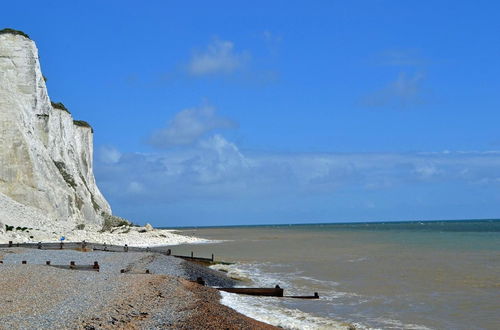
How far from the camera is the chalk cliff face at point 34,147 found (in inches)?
2234

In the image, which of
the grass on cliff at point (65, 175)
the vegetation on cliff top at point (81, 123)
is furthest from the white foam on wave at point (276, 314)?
the vegetation on cliff top at point (81, 123)

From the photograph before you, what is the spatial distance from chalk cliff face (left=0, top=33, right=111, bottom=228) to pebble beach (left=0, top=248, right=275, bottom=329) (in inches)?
1223

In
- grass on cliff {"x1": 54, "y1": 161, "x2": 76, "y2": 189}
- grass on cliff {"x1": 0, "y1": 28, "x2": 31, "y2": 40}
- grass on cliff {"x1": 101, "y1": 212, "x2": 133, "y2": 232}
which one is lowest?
grass on cliff {"x1": 101, "y1": 212, "x2": 133, "y2": 232}

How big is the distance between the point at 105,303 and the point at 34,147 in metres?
50.0

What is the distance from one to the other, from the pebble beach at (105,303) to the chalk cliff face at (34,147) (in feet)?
102

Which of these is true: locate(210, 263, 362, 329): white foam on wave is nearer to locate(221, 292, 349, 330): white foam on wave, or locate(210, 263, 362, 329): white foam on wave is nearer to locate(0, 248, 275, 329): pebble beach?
locate(221, 292, 349, 330): white foam on wave

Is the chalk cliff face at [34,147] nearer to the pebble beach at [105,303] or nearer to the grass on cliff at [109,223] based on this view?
the grass on cliff at [109,223]

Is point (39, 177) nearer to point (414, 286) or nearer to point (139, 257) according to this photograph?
point (139, 257)

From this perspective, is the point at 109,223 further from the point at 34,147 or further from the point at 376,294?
the point at 376,294

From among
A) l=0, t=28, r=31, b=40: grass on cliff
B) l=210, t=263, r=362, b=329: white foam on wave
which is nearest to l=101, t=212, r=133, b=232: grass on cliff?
l=0, t=28, r=31, b=40: grass on cliff

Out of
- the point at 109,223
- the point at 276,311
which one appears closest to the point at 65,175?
the point at 109,223

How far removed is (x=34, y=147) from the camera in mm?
59750

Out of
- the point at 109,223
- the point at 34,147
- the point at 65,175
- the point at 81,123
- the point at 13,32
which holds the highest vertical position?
the point at 13,32

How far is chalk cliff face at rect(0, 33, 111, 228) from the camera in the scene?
56750mm
